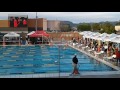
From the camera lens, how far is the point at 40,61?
12.7 m

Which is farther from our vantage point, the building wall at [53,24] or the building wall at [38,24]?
the building wall at [38,24]

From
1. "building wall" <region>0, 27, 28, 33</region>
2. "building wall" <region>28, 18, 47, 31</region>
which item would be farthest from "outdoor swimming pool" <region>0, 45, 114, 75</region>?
"building wall" <region>28, 18, 47, 31</region>

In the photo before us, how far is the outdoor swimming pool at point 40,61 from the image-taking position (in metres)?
10.6

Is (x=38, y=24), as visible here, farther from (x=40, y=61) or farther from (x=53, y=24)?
A: (x=40, y=61)

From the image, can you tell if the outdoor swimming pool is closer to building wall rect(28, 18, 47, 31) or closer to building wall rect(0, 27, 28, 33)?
building wall rect(0, 27, 28, 33)

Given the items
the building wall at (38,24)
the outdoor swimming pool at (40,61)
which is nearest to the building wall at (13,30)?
the building wall at (38,24)

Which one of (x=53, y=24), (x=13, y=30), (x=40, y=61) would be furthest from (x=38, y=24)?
(x=40, y=61)

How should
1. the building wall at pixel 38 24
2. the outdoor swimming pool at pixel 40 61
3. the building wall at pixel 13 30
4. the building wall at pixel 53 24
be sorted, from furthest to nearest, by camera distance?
1. the building wall at pixel 13 30
2. the building wall at pixel 38 24
3. the building wall at pixel 53 24
4. the outdoor swimming pool at pixel 40 61

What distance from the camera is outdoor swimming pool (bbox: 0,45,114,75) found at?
416 inches

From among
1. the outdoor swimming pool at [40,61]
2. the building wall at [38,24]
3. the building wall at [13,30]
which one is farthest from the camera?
the building wall at [13,30]

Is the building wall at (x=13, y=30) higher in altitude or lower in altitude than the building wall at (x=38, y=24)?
lower

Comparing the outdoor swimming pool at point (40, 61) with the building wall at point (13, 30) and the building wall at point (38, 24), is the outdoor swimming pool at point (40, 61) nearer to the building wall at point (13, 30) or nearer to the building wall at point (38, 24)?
the building wall at point (13, 30)
